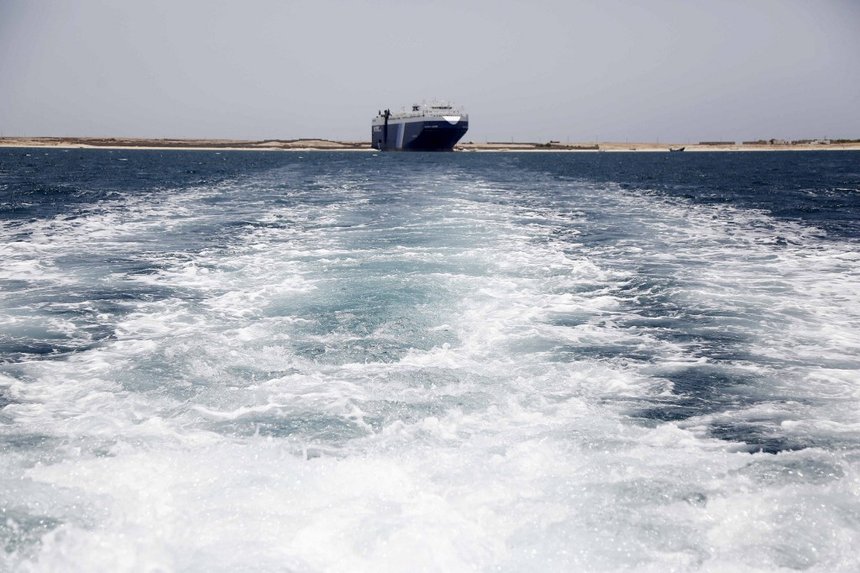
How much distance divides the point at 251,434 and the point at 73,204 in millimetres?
28296

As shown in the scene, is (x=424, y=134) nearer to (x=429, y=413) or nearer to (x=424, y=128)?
(x=424, y=128)

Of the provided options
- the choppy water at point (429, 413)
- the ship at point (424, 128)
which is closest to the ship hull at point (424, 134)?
the ship at point (424, 128)

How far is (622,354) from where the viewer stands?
8.24 meters

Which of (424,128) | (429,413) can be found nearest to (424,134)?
(424,128)

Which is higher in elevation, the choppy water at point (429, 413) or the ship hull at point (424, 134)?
the ship hull at point (424, 134)

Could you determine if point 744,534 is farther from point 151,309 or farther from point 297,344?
point 151,309

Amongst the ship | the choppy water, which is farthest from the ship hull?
the choppy water

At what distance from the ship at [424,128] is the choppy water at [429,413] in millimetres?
116658

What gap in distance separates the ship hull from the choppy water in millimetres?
116449

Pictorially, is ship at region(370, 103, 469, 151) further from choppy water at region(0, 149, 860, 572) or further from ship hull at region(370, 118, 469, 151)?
choppy water at region(0, 149, 860, 572)

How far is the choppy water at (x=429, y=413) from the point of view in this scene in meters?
4.23

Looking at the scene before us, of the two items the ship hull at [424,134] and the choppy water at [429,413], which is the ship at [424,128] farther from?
the choppy water at [429,413]

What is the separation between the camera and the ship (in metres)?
126

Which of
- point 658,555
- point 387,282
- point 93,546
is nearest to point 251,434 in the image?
point 93,546
